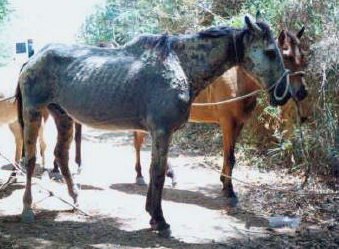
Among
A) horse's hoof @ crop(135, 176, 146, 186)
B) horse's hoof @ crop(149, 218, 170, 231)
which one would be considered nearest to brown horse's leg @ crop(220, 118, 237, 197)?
horse's hoof @ crop(135, 176, 146, 186)

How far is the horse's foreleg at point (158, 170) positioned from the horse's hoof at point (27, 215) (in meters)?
1.31

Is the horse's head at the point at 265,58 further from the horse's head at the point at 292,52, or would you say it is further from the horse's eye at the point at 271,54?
the horse's head at the point at 292,52

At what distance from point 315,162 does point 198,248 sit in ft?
9.57

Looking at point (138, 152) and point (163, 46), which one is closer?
point (163, 46)

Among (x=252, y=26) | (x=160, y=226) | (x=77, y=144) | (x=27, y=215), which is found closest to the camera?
(x=252, y=26)

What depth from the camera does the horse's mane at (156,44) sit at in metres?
4.19

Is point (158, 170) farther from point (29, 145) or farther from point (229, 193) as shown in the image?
point (229, 193)

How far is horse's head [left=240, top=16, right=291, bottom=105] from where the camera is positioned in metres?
4.02

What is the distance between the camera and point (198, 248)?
3.89 metres

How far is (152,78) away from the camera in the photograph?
13.4 ft

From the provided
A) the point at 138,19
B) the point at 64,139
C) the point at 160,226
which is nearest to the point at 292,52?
the point at 160,226

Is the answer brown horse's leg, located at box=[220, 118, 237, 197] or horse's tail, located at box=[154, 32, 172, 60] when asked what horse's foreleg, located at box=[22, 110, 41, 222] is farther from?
brown horse's leg, located at box=[220, 118, 237, 197]

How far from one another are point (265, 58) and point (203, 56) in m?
0.59

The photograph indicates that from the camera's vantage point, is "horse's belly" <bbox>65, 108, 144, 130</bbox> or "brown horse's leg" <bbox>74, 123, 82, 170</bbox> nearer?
"horse's belly" <bbox>65, 108, 144, 130</bbox>
